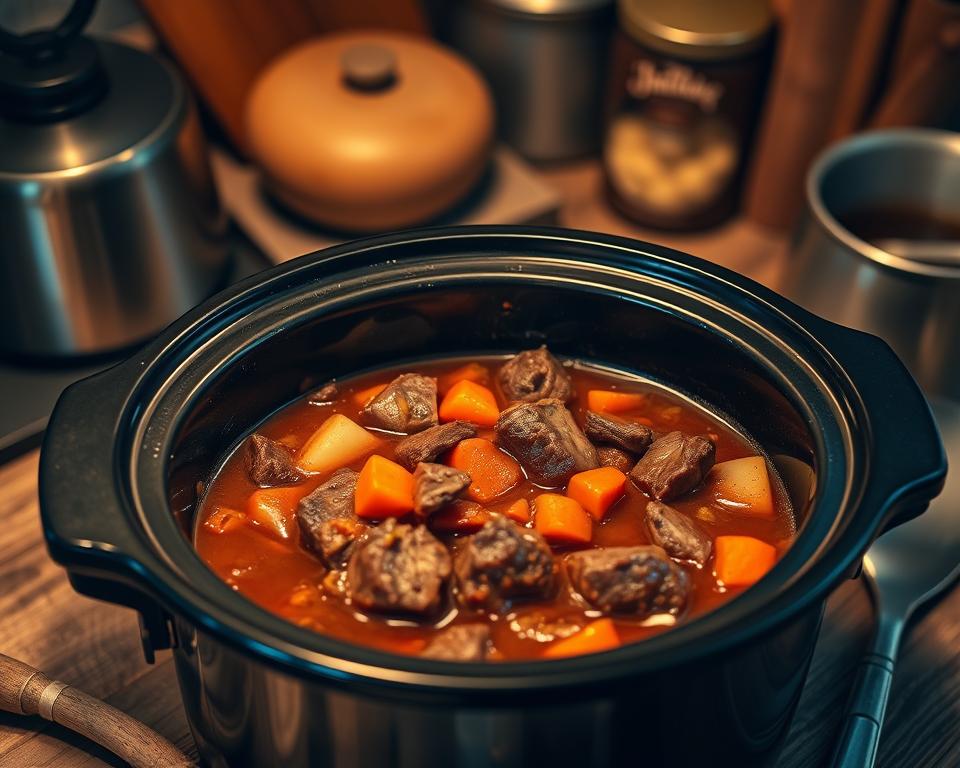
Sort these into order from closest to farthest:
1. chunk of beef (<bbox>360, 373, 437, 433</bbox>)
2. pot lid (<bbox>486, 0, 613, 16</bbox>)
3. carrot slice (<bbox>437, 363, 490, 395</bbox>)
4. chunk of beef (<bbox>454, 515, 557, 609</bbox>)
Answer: chunk of beef (<bbox>454, 515, 557, 609</bbox>) < chunk of beef (<bbox>360, 373, 437, 433</bbox>) < carrot slice (<bbox>437, 363, 490, 395</bbox>) < pot lid (<bbox>486, 0, 613, 16</bbox>)

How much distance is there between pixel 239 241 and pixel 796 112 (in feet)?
4.22

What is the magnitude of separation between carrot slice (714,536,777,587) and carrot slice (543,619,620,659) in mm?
194

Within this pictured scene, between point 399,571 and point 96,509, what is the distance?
369 millimetres

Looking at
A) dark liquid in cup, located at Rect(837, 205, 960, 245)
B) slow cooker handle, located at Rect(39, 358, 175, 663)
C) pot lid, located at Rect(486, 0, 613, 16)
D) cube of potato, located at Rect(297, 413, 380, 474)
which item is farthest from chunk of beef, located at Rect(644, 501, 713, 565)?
pot lid, located at Rect(486, 0, 613, 16)

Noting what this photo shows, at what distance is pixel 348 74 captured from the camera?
2564 millimetres

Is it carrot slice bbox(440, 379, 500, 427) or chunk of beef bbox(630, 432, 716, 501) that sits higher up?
chunk of beef bbox(630, 432, 716, 501)

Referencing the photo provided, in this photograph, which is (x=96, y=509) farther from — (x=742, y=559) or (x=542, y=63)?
(x=542, y=63)

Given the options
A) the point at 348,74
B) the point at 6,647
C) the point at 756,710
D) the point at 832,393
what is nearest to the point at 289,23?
the point at 348,74

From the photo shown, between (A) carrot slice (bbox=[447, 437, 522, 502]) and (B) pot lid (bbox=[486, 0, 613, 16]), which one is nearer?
(A) carrot slice (bbox=[447, 437, 522, 502])

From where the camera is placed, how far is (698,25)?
2.55 meters

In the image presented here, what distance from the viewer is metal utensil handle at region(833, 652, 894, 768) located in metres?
1.71

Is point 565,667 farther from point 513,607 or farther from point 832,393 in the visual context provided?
point 832,393

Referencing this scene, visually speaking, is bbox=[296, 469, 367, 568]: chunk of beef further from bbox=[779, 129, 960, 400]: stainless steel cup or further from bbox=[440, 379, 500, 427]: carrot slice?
bbox=[779, 129, 960, 400]: stainless steel cup

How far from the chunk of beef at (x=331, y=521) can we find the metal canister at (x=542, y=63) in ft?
4.76
